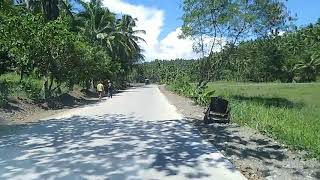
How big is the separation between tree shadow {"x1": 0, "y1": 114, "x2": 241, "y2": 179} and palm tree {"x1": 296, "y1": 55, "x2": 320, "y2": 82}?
75238mm

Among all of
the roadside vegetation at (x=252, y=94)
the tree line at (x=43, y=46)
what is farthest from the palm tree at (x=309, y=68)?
the tree line at (x=43, y=46)

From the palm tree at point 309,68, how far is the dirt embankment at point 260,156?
7555 cm

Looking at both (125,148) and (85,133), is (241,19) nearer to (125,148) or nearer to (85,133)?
(85,133)

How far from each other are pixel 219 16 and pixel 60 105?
1250 centimetres

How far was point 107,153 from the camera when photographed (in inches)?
404

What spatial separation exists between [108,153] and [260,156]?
3.31 metres

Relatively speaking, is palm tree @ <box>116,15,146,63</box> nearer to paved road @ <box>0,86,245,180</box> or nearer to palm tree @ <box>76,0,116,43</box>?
palm tree @ <box>76,0,116,43</box>

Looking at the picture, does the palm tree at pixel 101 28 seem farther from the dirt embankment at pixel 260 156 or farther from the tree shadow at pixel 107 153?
the dirt embankment at pixel 260 156

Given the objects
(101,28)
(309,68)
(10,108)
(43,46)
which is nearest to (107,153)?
(10,108)

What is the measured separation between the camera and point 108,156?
32.5 ft

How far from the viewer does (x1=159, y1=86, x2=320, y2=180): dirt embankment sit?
27.9ft

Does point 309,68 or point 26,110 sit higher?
point 309,68

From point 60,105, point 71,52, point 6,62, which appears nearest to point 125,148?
point 60,105

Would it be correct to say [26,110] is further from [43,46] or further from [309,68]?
[309,68]
